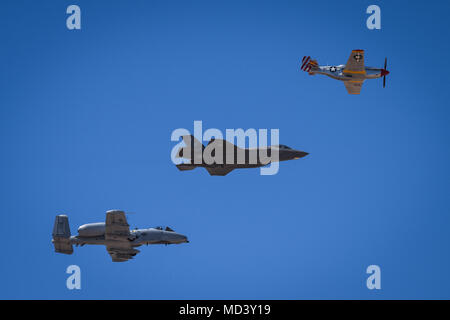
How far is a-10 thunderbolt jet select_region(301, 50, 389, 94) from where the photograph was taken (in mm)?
96500

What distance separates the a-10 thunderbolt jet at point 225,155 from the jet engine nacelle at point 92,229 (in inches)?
449

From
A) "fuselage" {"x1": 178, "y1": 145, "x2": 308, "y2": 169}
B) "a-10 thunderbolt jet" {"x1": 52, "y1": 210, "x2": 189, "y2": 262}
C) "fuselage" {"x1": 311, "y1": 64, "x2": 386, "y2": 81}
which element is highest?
"fuselage" {"x1": 311, "y1": 64, "x2": 386, "y2": 81}

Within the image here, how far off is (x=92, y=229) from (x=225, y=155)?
17752 mm

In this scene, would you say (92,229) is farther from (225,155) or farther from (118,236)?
(225,155)

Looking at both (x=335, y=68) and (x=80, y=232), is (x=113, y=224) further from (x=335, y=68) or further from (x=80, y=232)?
(x=335, y=68)

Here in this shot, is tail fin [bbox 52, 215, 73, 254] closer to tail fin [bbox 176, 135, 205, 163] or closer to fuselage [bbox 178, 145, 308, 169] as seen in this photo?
fuselage [bbox 178, 145, 308, 169]

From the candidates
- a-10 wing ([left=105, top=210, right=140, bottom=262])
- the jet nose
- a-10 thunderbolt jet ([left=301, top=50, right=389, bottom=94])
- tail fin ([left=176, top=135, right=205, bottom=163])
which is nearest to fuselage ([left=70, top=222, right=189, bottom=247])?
a-10 wing ([left=105, top=210, right=140, bottom=262])

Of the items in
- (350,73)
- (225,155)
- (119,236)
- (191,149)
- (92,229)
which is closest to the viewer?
(191,149)

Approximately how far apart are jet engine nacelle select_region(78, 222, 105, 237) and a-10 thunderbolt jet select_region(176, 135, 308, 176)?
11.4 metres

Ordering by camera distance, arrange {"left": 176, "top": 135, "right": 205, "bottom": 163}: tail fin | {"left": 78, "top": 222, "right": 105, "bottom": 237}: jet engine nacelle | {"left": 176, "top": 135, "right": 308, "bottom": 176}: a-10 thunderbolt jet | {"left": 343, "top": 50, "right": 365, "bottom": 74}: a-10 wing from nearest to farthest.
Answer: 1. {"left": 176, "top": 135, "right": 205, "bottom": 163}: tail fin
2. {"left": 176, "top": 135, "right": 308, "bottom": 176}: a-10 thunderbolt jet
3. {"left": 78, "top": 222, "right": 105, "bottom": 237}: jet engine nacelle
4. {"left": 343, "top": 50, "right": 365, "bottom": 74}: a-10 wing

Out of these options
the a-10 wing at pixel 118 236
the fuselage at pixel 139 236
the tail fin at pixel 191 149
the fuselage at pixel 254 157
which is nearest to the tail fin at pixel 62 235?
the fuselage at pixel 139 236

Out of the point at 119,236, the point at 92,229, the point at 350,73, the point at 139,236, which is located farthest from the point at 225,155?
the point at 350,73

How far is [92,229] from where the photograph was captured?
90.6m
